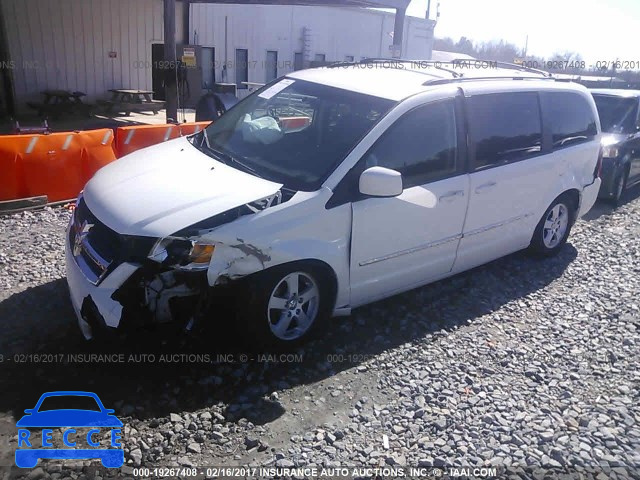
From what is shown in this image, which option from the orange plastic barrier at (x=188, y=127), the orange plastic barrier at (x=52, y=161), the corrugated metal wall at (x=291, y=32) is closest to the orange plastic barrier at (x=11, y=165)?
the orange plastic barrier at (x=52, y=161)

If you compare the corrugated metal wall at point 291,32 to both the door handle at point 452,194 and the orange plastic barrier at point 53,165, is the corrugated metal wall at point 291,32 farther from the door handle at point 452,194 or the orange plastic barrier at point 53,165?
the door handle at point 452,194

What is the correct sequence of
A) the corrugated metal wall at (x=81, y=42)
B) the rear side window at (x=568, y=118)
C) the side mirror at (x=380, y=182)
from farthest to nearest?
the corrugated metal wall at (x=81, y=42) < the rear side window at (x=568, y=118) < the side mirror at (x=380, y=182)

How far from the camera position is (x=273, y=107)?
181 inches

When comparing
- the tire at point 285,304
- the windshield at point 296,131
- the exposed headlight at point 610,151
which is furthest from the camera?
the exposed headlight at point 610,151

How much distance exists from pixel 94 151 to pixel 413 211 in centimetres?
453

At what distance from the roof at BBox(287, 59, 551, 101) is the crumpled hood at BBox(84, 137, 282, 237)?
1.18 meters

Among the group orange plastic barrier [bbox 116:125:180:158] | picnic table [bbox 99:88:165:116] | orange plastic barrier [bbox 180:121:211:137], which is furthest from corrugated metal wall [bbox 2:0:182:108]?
orange plastic barrier [bbox 116:125:180:158]

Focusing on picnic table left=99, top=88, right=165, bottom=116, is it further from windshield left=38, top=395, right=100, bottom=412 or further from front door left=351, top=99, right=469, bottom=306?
windshield left=38, top=395, right=100, bottom=412

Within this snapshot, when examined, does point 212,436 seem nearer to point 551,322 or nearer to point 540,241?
point 551,322

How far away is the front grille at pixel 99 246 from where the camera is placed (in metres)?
3.24

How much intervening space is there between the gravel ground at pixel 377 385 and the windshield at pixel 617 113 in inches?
175

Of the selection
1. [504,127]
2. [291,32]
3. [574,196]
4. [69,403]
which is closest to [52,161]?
[69,403]

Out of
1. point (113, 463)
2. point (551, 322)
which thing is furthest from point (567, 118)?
point (113, 463)

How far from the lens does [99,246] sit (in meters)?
3.45
